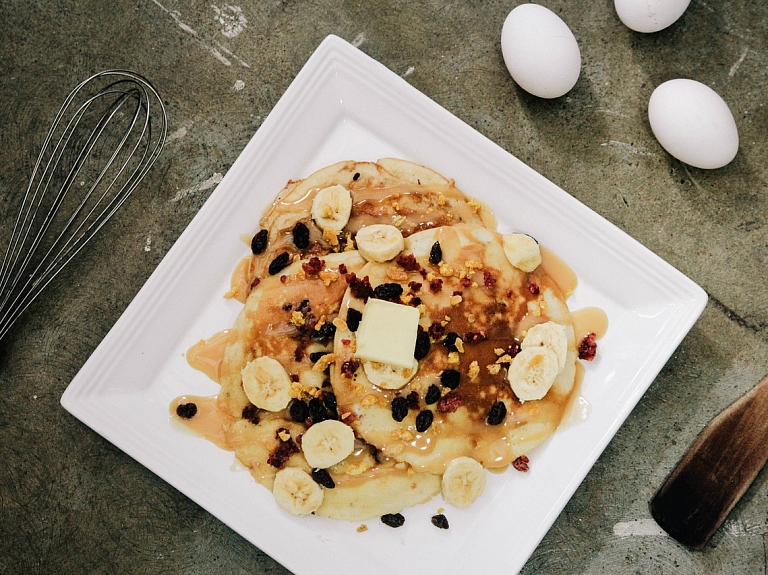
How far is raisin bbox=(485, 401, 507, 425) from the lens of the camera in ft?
4.77

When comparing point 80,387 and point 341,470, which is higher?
point 341,470

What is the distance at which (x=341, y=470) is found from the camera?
4.88ft

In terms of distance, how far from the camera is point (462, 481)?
146 cm

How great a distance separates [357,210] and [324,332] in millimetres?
331

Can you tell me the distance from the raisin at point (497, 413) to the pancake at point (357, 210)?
0.48m

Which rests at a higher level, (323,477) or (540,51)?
(540,51)

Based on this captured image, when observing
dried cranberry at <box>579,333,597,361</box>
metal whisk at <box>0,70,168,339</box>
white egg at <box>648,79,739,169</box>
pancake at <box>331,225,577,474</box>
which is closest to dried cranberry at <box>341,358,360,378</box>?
pancake at <box>331,225,577,474</box>

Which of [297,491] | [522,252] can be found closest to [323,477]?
[297,491]

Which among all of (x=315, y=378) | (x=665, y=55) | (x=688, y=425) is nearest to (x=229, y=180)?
(x=315, y=378)

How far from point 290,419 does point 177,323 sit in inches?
15.7

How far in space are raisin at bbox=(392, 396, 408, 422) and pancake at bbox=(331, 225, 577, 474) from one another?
1 cm

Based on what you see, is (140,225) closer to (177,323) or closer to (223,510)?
(177,323)

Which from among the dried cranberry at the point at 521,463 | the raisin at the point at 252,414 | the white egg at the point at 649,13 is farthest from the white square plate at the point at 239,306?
the white egg at the point at 649,13

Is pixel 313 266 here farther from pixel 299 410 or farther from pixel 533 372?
pixel 533 372
